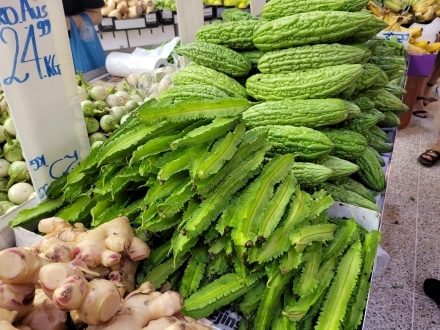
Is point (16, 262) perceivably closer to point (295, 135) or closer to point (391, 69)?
point (295, 135)

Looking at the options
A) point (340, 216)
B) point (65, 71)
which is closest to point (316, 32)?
point (340, 216)

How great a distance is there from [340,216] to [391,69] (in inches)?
41.9

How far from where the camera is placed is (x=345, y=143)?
1.39 m

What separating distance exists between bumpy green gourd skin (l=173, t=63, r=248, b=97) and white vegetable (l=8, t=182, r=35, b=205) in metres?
0.73

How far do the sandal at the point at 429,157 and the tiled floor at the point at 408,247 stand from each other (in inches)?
2.0

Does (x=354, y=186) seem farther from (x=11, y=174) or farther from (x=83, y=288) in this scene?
(x=11, y=174)

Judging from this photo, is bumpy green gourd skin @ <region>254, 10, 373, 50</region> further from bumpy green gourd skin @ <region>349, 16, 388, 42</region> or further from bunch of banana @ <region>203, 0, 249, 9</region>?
bunch of banana @ <region>203, 0, 249, 9</region>

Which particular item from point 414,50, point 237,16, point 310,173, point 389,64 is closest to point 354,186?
point 310,173

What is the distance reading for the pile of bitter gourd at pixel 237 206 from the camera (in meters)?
0.91

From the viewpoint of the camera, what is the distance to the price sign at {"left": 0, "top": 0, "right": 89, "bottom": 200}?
1019mm

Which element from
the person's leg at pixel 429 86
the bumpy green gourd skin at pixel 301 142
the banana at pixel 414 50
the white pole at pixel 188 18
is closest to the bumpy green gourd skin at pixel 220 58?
the white pole at pixel 188 18

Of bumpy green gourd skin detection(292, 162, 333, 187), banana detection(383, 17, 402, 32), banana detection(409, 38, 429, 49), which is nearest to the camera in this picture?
bumpy green gourd skin detection(292, 162, 333, 187)

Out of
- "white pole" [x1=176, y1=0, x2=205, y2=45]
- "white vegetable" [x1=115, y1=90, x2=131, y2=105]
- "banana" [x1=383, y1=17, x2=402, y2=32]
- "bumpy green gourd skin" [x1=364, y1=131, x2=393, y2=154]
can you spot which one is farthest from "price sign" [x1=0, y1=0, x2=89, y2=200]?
"banana" [x1=383, y1=17, x2=402, y2=32]

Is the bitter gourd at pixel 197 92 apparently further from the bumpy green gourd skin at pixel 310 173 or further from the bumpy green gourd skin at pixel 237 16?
the bumpy green gourd skin at pixel 237 16
